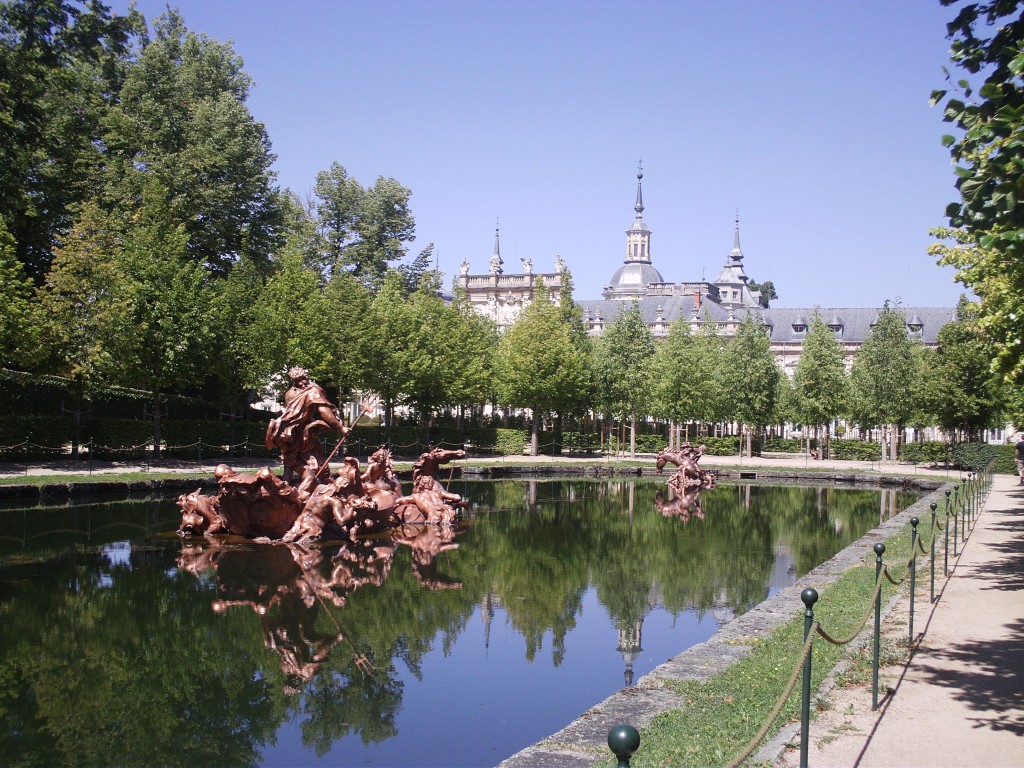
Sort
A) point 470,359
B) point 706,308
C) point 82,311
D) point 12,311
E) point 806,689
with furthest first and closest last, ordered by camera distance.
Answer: point 706,308 < point 470,359 < point 82,311 < point 12,311 < point 806,689

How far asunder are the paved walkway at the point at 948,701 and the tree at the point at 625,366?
Answer: 38.8 metres

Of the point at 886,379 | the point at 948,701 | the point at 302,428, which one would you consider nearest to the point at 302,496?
the point at 302,428

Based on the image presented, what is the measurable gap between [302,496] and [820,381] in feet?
139

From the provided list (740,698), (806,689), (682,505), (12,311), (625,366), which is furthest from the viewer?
(625,366)

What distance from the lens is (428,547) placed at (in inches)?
717

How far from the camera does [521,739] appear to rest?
26.5 feet

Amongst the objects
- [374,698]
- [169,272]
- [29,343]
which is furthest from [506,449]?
[374,698]

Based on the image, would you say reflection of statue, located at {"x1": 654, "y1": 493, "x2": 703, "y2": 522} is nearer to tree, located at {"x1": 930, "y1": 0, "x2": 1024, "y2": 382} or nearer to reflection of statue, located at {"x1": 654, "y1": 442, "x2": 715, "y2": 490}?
reflection of statue, located at {"x1": 654, "y1": 442, "x2": 715, "y2": 490}

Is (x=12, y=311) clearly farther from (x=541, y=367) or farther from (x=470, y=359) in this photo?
(x=541, y=367)

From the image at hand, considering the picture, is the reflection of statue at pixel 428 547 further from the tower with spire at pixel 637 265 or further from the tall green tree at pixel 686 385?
the tower with spire at pixel 637 265

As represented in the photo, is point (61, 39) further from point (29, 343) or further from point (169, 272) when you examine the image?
point (29, 343)

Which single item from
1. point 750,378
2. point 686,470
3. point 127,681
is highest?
point 750,378

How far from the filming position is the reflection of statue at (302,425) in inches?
760

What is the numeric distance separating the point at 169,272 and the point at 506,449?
22.7m
